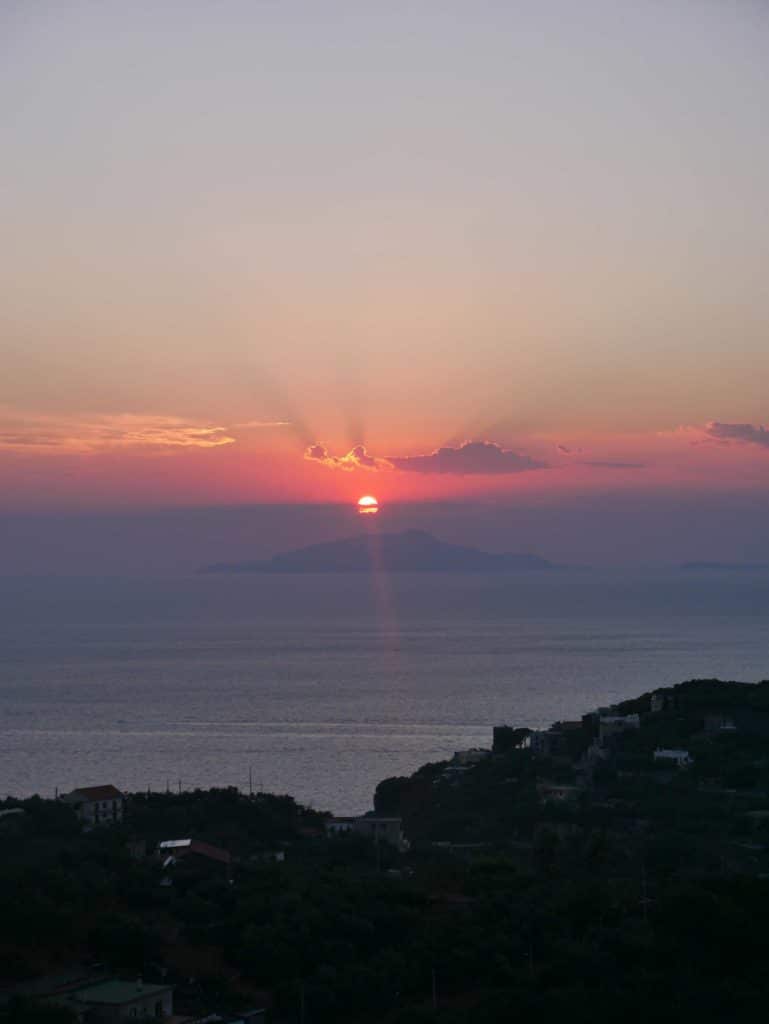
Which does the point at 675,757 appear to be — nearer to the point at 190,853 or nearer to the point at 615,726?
the point at 615,726

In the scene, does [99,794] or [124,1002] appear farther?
[99,794]

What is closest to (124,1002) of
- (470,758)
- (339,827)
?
(339,827)

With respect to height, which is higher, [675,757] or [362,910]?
[675,757]

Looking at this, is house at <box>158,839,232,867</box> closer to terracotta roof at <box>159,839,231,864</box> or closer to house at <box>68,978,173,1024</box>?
terracotta roof at <box>159,839,231,864</box>

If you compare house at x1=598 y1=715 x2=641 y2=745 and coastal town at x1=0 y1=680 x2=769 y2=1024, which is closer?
coastal town at x1=0 y1=680 x2=769 y2=1024

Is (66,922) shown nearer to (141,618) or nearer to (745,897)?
(745,897)

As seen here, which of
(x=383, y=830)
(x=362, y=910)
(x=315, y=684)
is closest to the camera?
(x=362, y=910)

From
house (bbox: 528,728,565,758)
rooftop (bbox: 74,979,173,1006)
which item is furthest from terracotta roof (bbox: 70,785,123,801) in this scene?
rooftop (bbox: 74,979,173,1006)
